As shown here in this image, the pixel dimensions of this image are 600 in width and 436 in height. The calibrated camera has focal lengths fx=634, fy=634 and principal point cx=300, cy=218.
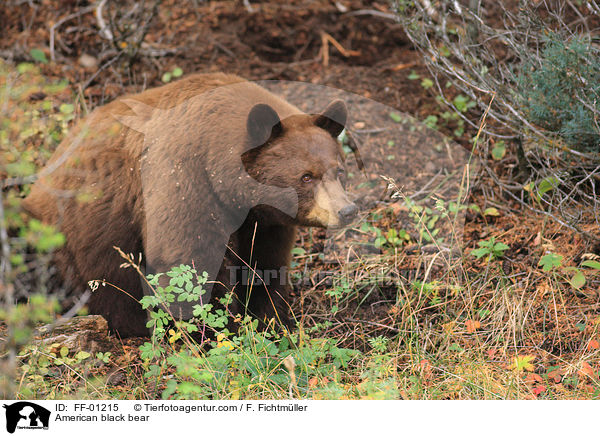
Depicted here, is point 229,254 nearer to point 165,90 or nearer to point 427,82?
point 165,90

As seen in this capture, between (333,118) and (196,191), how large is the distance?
1.11m

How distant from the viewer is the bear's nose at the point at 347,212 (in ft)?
14.0

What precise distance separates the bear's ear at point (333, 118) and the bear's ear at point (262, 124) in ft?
1.16

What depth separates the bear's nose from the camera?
A: 4.26 metres

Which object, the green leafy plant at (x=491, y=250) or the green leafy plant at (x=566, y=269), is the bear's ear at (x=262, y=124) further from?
the green leafy plant at (x=566, y=269)

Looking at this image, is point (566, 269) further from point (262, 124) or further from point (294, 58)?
point (294, 58)

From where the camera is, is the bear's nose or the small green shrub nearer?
the bear's nose

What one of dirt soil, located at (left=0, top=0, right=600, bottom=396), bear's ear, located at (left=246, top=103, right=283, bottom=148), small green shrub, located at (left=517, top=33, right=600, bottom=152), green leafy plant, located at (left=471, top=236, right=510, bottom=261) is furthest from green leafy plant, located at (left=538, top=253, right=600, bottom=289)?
bear's ear, located at (left=246, top=103, right=283, bottom=148)

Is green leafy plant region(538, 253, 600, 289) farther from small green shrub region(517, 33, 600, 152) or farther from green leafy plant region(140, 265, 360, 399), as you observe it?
green leafy plant region(140, 265, 360, 399)

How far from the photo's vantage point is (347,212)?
14.0ft

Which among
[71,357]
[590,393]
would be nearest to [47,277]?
[71,357]

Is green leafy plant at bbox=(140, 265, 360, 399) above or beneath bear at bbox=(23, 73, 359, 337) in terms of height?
beneath

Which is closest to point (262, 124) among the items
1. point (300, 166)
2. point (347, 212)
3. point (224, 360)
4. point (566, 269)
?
point (300, 166)

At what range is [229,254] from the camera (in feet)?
15.0
